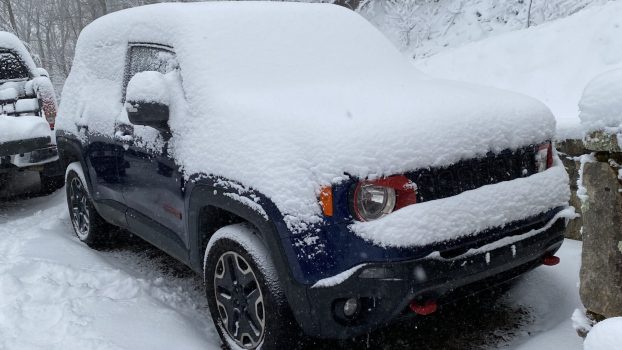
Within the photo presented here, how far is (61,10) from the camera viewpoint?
32188 millimetres

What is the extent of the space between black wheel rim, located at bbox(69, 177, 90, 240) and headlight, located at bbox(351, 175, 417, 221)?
3242mm

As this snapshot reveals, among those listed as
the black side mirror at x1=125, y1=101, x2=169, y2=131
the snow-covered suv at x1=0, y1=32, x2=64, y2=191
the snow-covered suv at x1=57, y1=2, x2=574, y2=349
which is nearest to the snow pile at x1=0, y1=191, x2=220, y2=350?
the snow-covered suv at x1=57, y1=2, x2=574, y2=349

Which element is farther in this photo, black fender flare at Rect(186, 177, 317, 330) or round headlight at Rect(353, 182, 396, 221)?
black fender flare at Rect(186, 177, 317, 330)

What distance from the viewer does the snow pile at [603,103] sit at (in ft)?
6.94

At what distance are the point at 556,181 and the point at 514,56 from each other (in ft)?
17.4

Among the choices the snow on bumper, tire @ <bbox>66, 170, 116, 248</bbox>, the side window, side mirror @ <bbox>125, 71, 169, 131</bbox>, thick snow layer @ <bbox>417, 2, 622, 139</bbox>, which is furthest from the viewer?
thick snow layer @ <bbox>417, 2, 622, 139</bbox>

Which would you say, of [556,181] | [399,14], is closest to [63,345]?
[556,181]

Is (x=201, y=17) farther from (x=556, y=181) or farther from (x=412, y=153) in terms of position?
(x=556, y=181)

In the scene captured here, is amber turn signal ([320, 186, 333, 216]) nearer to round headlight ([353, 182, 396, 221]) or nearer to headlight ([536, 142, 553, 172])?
round headlight ([353, 182, 396, 221])

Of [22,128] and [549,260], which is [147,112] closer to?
[549,260]

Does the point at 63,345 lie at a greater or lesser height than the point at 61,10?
lesser

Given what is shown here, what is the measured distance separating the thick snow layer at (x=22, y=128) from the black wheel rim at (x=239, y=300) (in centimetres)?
388

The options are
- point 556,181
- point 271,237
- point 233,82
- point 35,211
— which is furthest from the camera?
→ point 35,211

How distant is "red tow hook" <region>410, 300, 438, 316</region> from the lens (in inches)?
99.6
